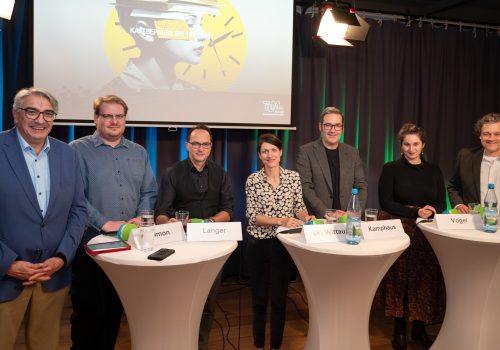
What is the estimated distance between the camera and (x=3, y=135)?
6.55 ft

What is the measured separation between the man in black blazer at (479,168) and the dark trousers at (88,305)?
2374 mm

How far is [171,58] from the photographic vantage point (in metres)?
3.95

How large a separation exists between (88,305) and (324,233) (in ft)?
4.72

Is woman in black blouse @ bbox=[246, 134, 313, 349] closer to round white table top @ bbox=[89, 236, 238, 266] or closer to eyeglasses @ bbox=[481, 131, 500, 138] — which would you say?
round white table top @ bbox=[89, 236, 238, 266]

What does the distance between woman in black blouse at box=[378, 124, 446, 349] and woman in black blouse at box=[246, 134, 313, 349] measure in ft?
2.61

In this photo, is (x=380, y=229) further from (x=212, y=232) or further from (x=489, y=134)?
(x=489, y=134)

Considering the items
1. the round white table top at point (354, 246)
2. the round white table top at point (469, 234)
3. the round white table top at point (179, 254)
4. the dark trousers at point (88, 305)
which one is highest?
the round white table top at point (469, 234)

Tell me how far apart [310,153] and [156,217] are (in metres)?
1.26

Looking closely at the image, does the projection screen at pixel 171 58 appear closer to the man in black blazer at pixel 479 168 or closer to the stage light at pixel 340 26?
the stage light at pixel 340 26

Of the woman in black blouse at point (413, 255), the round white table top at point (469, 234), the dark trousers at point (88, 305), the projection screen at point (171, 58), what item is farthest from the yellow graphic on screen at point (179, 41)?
the round white table top at point (469, 234)

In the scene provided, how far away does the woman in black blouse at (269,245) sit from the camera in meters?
2.77

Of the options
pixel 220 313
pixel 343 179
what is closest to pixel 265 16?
pixel 343 179

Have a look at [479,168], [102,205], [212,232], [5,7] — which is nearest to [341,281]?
[212,232]

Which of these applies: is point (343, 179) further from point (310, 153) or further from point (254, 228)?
point (254, 228)
